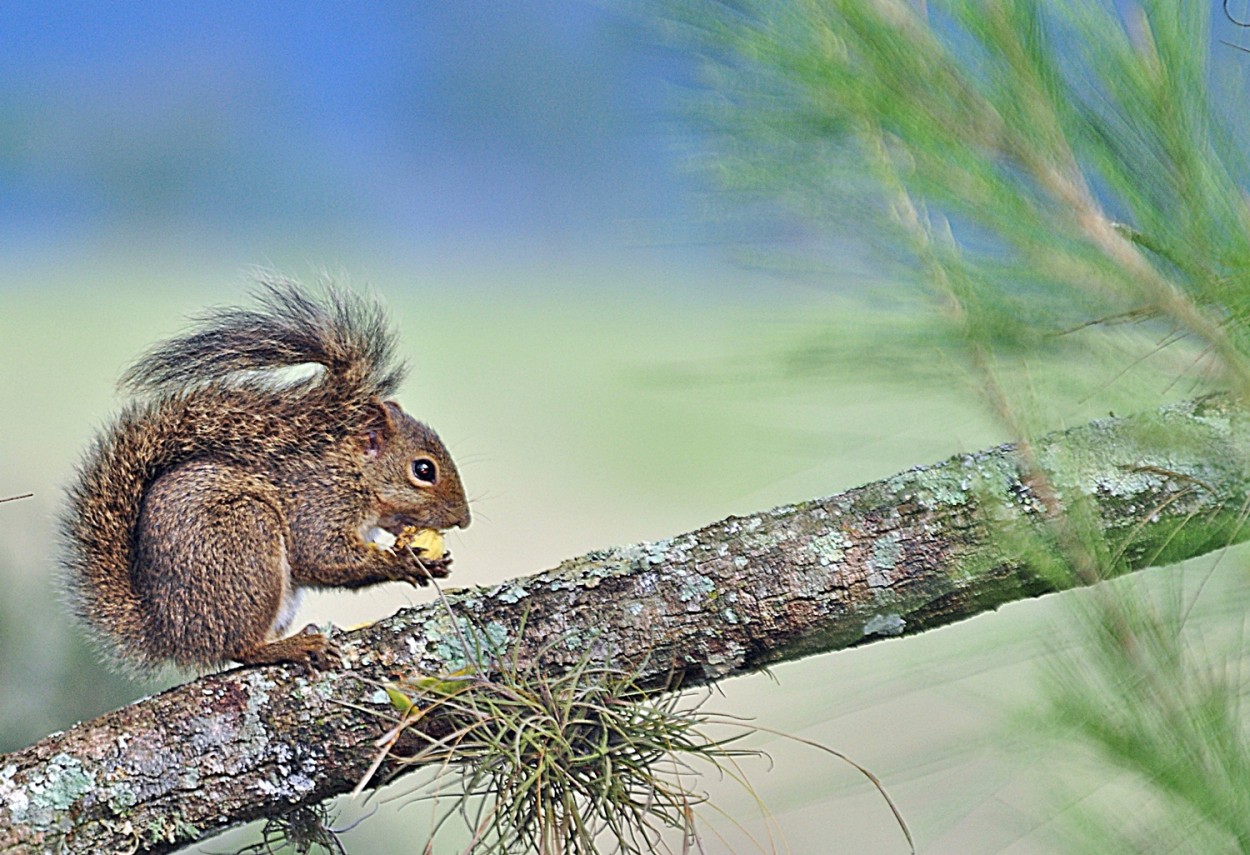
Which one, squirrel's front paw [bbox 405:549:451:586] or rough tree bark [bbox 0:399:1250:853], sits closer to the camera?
rough tree bark [bbox 0:399:1250:853]

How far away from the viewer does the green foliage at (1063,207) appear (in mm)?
495

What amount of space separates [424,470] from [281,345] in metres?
0.22

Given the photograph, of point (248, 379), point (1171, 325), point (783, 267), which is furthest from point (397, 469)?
point (1171, 325)

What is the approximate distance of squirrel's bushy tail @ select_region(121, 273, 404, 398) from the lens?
1.27 metres

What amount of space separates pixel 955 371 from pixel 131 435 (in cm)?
96

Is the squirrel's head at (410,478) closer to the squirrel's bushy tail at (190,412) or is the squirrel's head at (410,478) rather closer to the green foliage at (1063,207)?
the squirrel's bushy tail at (190,412)

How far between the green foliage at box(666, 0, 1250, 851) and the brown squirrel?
661 mm

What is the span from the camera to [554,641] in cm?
98

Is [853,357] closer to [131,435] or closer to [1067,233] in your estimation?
[1067,233]

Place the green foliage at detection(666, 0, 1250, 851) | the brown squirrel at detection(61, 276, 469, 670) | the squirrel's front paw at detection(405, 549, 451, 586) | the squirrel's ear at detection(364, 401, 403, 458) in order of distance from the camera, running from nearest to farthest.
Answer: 1. the green foliage at detection(666, 0, 1250, 851)
2. the brown squirrel at detection(61, 276, 469, 670)
3. the squirrel's front paw at detection(405, 549, 451, 586)
4. the squirrel's ear at detection(364, 401, 403, 458)

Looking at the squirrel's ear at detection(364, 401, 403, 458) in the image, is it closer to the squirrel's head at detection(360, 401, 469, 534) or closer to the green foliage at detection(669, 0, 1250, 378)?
the squirrel's head at detection(360, 401, 469, 534)

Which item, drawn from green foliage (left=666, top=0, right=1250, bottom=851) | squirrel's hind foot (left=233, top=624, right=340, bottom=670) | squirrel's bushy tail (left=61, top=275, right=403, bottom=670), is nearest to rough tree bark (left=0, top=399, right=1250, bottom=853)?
squirrel's hind foot (left=233, top=624, right=340, bottom=670)

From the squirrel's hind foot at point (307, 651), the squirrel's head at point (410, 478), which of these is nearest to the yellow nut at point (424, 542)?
the squirrel's head at point (410, 478)

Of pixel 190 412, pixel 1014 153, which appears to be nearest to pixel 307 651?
pixel 190 412
